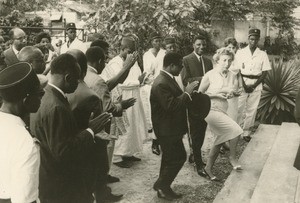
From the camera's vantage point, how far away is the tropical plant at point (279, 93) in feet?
28.4

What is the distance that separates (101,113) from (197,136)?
7.88 feet

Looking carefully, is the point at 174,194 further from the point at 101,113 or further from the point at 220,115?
Answer: the point at 101,113

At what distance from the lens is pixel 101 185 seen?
4844 mm

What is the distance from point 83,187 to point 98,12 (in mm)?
6357

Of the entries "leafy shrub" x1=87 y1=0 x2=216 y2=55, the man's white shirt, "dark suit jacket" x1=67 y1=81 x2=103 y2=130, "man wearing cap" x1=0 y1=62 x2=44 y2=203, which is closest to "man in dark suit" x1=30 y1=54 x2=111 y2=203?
"dark suit jacket" x1=67 y1=81 x2=103 y2=130

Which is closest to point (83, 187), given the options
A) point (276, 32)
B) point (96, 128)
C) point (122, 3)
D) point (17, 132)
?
point (96, 128)

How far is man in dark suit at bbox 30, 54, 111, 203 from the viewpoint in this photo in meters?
3.06

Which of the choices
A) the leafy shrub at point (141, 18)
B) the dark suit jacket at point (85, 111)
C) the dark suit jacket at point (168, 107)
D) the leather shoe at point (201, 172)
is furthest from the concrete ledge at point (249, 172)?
the leafy shrub at point (141, 18)

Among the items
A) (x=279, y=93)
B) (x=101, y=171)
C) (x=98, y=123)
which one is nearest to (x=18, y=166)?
(x=98, y=123)

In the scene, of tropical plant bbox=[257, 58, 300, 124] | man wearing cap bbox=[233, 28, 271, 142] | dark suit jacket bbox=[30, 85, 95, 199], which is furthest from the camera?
tropical plant bbox=[257, 58, 300, 124]

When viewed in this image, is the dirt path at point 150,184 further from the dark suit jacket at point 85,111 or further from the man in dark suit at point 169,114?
the dark suit jacket at point 85,111

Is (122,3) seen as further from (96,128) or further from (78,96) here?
(96,128)

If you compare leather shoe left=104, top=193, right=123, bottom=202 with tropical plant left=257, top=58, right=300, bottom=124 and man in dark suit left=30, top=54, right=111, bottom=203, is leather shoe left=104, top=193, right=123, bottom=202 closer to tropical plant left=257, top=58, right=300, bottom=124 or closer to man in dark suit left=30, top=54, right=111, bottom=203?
man in dark suit left=30, top=54, right=111, bottom=203

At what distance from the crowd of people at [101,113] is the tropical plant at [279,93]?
74 centimetres
